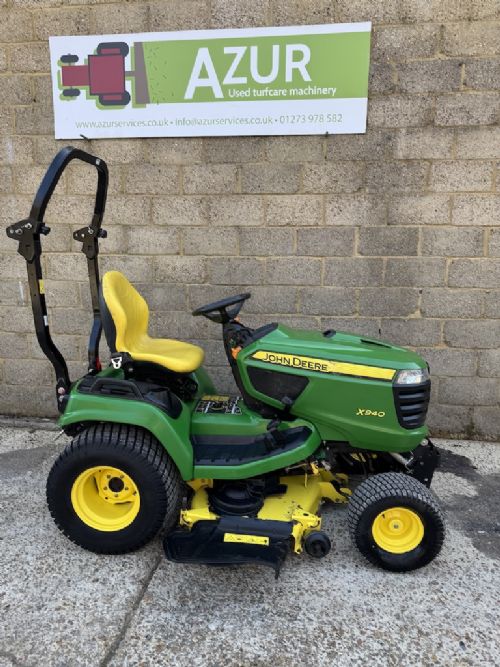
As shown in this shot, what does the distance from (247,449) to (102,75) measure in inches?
106

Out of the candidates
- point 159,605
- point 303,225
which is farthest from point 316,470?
point 303,225

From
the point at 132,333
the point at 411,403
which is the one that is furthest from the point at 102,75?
the point at 411,403

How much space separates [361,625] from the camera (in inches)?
79.4

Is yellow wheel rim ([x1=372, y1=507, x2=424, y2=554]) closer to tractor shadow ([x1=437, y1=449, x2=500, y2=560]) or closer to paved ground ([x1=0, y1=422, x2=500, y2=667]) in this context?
paved ground ([x1=0, y1=422, x2=500, y2=667])

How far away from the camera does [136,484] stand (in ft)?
7.66

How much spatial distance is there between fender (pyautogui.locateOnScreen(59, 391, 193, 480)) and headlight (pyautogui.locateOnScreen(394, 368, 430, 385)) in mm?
1013

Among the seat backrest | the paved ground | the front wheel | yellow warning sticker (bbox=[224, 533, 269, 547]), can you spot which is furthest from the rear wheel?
the front wheel

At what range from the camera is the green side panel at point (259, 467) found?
2.36 meters

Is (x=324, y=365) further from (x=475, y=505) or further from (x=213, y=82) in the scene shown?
(x=213, y=82)

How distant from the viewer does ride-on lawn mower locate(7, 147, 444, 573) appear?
7.45 feet

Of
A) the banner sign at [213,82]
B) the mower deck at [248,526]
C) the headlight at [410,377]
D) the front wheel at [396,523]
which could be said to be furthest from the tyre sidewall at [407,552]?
the banner sign at [213,82]

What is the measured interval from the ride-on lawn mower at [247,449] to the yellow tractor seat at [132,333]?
0.01 m

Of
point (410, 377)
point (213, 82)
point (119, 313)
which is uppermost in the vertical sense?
point (213, 82)

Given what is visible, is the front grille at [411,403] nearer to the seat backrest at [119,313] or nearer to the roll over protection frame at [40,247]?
the seat backrest at [119,313]
